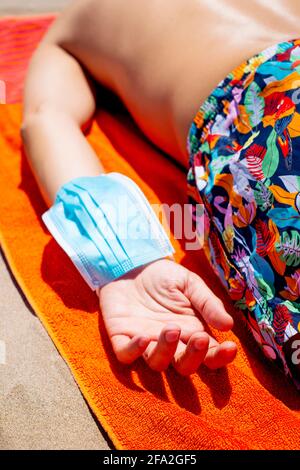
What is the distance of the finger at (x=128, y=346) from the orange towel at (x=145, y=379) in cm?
3

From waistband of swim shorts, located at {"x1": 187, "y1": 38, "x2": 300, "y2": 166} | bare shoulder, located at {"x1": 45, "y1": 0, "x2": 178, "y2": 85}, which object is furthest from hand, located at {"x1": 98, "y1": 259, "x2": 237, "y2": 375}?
bare shoulder, located at {"x1": 45, "y1": 0, "x2": 178, "y2": 85}

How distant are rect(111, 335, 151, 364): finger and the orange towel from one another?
26 millimetres

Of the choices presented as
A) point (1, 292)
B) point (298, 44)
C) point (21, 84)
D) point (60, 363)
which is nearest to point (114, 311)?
point (60, 363)

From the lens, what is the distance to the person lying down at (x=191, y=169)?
0.84m

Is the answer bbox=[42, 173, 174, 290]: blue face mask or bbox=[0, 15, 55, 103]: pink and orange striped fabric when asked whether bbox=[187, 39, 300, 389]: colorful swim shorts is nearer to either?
bbox=[42, 173, 174, 290]: blue face mask

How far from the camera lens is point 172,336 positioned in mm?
772

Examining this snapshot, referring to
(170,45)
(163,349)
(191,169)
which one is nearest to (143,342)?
(163,349)

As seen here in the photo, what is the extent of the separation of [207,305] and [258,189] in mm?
195

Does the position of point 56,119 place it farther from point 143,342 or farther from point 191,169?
point 143,342

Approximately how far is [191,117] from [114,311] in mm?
420

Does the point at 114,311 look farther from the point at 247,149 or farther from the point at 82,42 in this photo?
the point at 82,42

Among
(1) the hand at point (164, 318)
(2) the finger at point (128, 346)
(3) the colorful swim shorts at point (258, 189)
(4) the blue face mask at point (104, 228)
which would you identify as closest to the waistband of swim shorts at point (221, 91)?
(3) the colorful swim shorts at point (258, 189)

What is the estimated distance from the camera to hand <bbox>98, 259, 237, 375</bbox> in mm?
803

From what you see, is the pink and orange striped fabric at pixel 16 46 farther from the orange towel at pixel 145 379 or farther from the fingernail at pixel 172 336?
the fingernail at pixel 172 336
